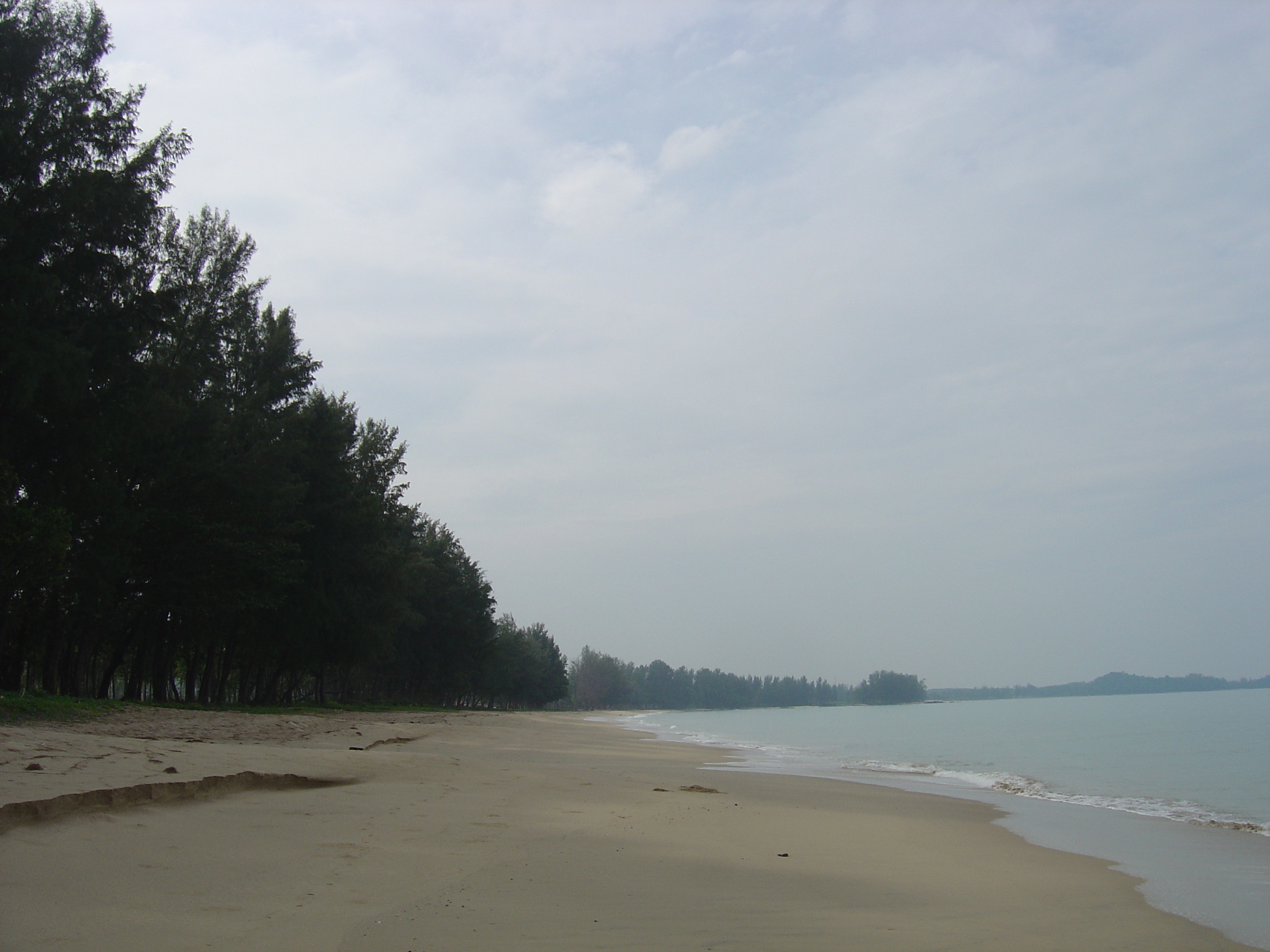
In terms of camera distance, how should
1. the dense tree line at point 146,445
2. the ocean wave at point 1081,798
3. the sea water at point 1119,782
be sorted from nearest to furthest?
the sea water at point 1119,782
the ocean wave at point 1081,798
the dense tree line at point 146,445

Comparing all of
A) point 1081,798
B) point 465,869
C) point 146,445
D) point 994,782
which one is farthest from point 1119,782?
point 146,445

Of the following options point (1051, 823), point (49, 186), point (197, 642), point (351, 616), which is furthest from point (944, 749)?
point (49, 186)

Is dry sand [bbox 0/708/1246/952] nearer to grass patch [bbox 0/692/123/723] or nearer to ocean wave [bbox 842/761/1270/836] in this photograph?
grass patch [bbox 0/692/123/723]

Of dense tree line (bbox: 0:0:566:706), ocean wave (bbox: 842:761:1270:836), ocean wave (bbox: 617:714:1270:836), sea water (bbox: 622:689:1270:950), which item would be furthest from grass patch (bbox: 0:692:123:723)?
ocean wave (bbox: 842:761:1270:836)

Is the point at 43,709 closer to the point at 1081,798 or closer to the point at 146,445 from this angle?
the point at 146,445

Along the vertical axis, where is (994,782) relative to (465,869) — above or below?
below

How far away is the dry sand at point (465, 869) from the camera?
4.57 metres

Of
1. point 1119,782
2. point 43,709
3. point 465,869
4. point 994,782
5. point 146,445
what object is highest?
point 146,445

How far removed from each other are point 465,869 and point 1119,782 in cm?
1856

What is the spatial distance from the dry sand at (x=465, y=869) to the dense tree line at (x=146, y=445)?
9.23 meters

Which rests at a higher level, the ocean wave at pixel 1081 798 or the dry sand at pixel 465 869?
the dry sand at pixel 465 869

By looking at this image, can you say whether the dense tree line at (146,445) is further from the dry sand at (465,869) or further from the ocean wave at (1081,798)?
the ocean wave at (1081,798)

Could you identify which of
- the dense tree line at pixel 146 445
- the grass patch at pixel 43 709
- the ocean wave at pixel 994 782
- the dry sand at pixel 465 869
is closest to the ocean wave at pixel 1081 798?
the ocean wave at pixel 994 782

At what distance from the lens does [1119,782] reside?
62.8 feet
